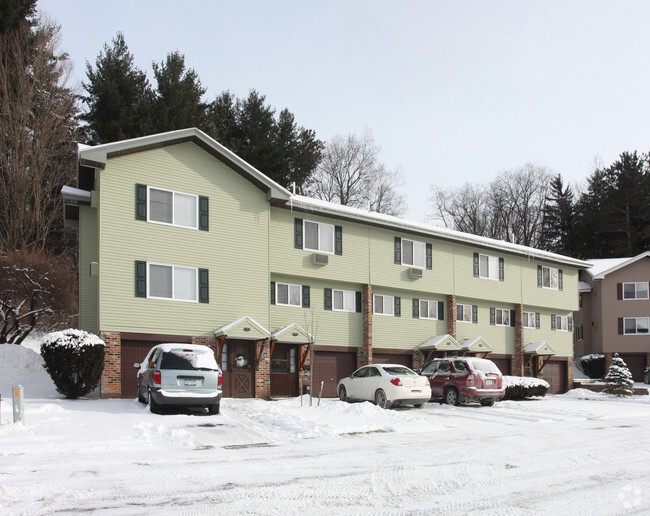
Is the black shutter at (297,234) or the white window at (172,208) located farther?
the black shutter at (297,234)

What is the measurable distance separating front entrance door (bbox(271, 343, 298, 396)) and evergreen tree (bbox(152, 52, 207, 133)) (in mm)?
18153

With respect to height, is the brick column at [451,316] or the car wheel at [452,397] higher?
the brick column at [451,316]

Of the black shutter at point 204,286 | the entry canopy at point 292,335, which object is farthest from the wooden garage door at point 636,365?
the black shutter at point 204,286

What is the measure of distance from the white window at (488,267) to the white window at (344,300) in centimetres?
892

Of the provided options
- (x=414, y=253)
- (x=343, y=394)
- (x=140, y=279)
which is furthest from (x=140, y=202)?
(x=414, y=253)

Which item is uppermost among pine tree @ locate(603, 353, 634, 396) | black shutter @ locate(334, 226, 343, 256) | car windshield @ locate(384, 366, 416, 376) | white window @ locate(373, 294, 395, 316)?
black shutter @ locate(334, 226, 343, 256)

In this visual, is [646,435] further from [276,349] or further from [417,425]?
[276,349]

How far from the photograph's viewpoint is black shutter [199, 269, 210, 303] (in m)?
23.1

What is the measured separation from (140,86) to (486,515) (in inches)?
1492

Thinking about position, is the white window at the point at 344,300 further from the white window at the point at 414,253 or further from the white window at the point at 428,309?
the white window at the point at 428,309

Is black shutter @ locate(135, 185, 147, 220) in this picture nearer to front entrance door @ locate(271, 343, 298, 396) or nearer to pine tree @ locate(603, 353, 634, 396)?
front entrance door @ locate(271, 343, 298, 396)

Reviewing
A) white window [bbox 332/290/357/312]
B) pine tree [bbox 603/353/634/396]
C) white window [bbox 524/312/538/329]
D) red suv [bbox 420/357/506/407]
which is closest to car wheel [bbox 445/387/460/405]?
red suv [bbox 420/357/506/407]

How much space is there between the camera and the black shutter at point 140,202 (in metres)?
22.0

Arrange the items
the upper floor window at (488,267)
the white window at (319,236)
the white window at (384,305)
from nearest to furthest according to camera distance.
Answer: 1. the white window at (319,236)
2. the white window at (384,305)
3. the upper floor window at (488,267)
